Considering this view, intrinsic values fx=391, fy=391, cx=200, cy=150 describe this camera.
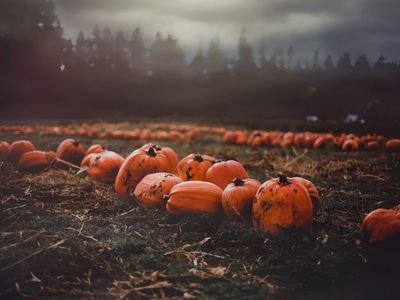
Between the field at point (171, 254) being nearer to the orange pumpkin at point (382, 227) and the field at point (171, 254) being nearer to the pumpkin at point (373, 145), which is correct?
the orange pumpkin at point (382, 227)

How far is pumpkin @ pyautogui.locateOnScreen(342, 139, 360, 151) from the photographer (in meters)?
6.20

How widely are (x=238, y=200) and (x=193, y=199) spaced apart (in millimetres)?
311

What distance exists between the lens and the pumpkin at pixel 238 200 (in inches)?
101

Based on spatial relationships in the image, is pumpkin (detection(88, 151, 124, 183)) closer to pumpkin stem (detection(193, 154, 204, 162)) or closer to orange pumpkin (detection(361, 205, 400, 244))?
pumpkin stem (detection(193, 154, 204, 162))

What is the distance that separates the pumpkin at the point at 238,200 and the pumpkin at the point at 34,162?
2.55 metres

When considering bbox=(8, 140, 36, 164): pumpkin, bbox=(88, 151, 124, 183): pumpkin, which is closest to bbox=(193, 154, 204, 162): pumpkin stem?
bbox=(88, 151, 124, 183): pumpkin

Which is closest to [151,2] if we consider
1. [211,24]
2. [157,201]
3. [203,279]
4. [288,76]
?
[211,24]

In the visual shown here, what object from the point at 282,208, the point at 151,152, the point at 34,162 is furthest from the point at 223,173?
the point at 34,162

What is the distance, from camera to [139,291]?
5.85 ft

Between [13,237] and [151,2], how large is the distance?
270cm

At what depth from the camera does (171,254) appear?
214 cm

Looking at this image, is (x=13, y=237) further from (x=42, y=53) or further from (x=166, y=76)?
(x=166, y=76)

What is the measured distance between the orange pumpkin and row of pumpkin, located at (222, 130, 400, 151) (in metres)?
3.71

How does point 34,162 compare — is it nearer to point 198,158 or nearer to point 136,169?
point 136,169
